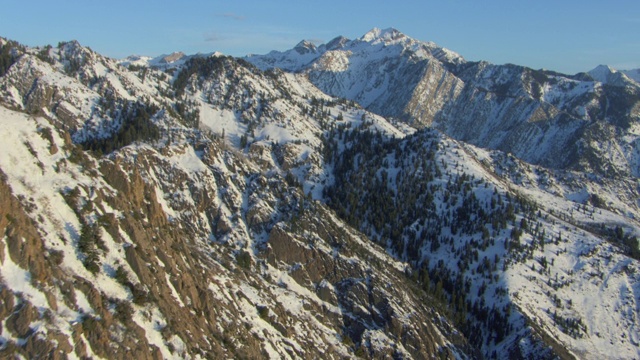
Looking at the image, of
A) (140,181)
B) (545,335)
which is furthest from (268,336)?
(545,335)

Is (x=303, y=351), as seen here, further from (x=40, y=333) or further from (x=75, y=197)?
(x=40, y=333)

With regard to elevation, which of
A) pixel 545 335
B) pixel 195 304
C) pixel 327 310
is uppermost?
pixel 195 304

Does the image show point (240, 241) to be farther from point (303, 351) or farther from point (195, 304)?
point (195, 304)

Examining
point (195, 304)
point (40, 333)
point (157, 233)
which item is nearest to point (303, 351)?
point (195, 304)

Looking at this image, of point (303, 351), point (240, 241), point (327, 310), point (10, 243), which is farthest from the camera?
point (240, 241)

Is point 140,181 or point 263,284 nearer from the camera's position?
point 140,181

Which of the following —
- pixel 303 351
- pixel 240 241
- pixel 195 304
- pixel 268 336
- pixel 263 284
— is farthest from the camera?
pixel 240 241

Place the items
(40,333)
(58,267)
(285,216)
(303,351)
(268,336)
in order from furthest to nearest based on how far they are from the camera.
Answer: (285,216), (303,351), (268,336), (58,267), (40,333)

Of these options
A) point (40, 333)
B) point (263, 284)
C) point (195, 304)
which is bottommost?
point (263, 284)

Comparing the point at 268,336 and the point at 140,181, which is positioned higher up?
the point at 140,181
